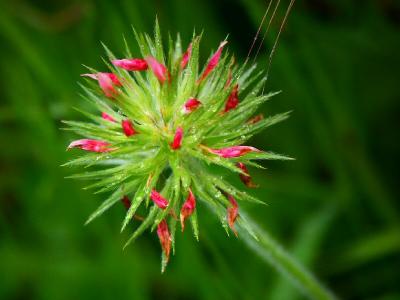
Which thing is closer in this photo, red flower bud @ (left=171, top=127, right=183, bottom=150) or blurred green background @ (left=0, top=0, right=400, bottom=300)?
red flower bud @ (left=171, top=127, right=183, bottom=150)

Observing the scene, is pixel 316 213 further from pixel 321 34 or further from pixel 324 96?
pixel 321 34

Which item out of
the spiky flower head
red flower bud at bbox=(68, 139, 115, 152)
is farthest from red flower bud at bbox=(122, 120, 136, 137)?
red flower bud at bbox=(68, 139, 115, 152)

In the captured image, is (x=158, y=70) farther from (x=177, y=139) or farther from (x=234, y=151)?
(x=234, y=151)

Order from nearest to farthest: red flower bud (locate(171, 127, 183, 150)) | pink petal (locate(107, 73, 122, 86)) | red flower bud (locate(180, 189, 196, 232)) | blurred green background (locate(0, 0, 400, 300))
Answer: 1. red flower bud (locate(180, 189, 196, 232))
2. red flower bud (locate(171, 127, 183, 150))
3. pink petal (locate(107, 73, 122, 86))
4. blurred green background (locate(0, 0, 400, 300))

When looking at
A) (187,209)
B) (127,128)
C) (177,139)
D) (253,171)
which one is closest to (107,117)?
(127,128)

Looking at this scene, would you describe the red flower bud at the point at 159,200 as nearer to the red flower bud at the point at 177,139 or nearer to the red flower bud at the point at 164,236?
the red flower bud at the point at 164,236

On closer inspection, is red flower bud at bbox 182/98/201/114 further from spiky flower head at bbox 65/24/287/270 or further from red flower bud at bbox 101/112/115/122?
red flower bud at bbox 101/112/115/122

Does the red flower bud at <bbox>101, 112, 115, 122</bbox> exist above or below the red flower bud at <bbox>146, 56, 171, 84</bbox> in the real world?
below
